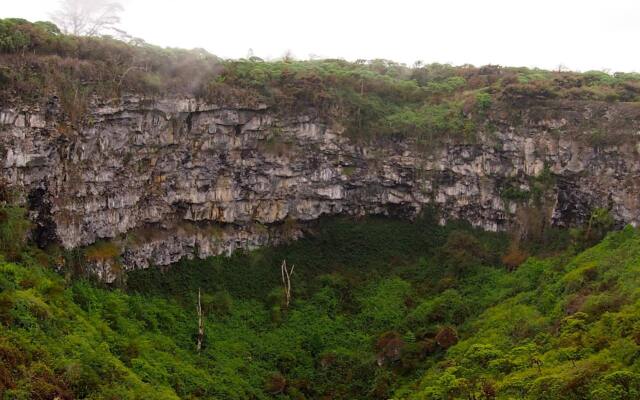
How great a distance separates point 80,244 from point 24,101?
727 centimetres

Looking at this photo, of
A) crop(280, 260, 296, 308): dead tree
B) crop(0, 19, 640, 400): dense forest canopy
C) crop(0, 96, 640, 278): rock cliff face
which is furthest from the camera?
crop(280, 260, 296, 308): dead tree

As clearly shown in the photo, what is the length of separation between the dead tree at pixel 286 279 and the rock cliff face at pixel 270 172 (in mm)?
1977

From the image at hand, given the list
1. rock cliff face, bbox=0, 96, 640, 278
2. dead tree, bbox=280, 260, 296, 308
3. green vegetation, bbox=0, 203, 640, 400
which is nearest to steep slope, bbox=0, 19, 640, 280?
rock cliff face, bbox=0, 96, 640, 278

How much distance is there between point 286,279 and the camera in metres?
43.6

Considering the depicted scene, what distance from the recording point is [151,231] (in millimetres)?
40719

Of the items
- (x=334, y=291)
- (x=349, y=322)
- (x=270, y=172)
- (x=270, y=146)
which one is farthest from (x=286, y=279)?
(x=270, y=146)

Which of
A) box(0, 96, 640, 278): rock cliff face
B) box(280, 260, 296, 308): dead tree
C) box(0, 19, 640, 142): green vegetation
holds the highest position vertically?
box(0, 19, 640, 142): green vegetation

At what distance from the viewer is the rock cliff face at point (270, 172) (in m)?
36.9

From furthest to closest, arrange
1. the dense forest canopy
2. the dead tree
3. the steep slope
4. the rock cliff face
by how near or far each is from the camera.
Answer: the dead tree < the rock cliff face < the steep slope < the dense forest canopy

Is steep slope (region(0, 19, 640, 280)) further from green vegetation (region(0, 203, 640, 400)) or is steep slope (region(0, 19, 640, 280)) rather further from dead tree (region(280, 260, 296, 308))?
dead tree (region(280, 260, 296, 308))

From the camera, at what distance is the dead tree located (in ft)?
139

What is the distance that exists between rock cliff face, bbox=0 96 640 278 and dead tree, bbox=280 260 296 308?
198 centimetres

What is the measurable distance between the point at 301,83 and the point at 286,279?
1174 cm

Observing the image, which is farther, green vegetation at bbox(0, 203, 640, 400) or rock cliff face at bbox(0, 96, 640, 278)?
rock cliff face at bbox(0, 96, 640, 278)
